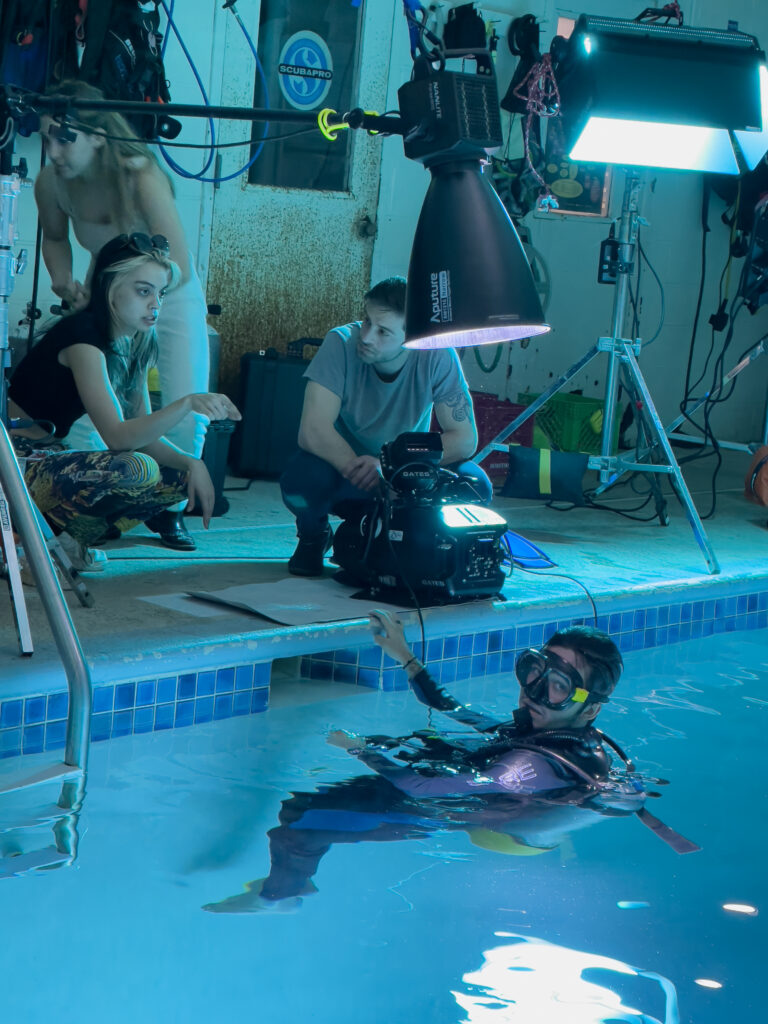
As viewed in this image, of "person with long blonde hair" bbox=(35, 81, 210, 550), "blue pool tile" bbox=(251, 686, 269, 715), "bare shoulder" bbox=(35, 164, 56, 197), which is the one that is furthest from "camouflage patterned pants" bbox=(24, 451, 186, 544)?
"bare shoulder" bbox=(35, 164, 56, 197)

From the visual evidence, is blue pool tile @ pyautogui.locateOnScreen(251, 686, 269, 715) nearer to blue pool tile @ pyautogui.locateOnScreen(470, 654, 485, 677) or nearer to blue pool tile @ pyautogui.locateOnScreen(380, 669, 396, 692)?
blue pool tile @ pyautogui.locateOnScreen(380, 669, 396, 692)

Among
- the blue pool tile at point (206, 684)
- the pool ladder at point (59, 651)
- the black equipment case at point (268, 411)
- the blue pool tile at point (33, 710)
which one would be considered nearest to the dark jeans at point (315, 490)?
the blue pool tile at point (206, 684)

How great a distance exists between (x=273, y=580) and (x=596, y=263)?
4.05m

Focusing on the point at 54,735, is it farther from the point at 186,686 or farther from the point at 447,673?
the point at 447,673

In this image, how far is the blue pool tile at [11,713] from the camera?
104 inches

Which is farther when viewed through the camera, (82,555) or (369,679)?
(82,555)

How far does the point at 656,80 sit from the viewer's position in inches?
164

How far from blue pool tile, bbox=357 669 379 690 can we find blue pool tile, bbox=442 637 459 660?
0.22m

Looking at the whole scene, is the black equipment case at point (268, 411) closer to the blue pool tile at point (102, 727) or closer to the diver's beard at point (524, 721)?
the blue pool tile at point (102, 727)

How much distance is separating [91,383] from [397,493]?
881 millimetres

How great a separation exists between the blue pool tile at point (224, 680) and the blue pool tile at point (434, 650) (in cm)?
61

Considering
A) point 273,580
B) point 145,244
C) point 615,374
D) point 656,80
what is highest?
point 656,80

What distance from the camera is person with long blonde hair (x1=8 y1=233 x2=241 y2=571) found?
338cm

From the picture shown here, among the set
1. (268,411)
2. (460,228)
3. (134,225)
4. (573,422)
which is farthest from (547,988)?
(573,422)
